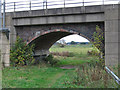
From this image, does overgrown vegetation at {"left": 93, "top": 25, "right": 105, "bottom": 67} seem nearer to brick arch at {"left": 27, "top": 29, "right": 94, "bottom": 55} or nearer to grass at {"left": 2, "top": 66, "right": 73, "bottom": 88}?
brick arch at {"left": 27, "top": 29, "right": 94, "bottom": 55}

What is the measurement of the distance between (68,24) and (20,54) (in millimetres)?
3880

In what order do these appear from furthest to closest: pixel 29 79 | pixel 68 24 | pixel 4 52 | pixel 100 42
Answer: pixel 4 52 < pixel 68 24 < pixel 100 42 < pixel 29 79

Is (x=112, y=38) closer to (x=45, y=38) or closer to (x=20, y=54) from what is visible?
(x=45, y=38)

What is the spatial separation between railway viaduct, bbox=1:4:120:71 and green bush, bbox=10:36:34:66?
14.9 inches

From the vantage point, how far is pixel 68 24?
9445mm

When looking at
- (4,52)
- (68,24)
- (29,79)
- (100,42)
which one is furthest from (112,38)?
(4,52)

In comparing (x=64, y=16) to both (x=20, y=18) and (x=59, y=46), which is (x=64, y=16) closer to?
(x=20, y=18)

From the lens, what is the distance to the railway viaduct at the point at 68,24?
26.8 feet

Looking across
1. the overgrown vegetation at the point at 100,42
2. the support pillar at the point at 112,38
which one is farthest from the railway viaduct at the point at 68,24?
the overgrown vegetation at the point at 100,42

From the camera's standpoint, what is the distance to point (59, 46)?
4038cm

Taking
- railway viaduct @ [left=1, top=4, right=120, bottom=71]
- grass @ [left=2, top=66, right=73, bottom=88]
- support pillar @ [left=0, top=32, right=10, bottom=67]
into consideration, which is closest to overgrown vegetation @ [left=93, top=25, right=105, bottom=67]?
railway viaduct @ [left=1, top=4, right=120, bottom=71]

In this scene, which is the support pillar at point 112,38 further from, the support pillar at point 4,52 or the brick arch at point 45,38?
the support pillar at point 4,52

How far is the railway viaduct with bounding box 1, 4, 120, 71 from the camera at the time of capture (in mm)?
8172

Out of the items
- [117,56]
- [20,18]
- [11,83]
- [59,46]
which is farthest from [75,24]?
[59,46]
